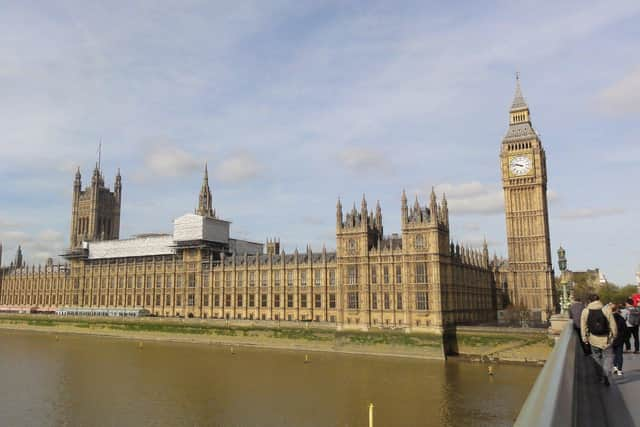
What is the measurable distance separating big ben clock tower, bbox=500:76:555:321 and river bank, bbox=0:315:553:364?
3882 centimetres

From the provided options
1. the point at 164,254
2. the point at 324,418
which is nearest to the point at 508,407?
the point at 324,418

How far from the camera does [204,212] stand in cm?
14538

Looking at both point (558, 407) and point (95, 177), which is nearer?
point (558, 407)

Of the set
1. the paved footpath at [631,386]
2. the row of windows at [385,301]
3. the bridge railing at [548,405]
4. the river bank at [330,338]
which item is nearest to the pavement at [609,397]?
the paved footpath at [631,386]

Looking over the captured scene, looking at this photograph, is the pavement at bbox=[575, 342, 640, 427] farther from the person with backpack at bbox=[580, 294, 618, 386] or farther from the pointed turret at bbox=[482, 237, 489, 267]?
the pointed turret at bbox=[482, 237, 489, 267]

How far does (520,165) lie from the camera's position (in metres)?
114

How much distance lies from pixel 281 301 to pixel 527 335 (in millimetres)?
46348

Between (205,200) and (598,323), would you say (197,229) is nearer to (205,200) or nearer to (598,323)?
(205,200)

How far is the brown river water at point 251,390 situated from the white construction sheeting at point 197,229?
136 ft

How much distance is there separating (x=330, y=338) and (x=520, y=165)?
6131 cm

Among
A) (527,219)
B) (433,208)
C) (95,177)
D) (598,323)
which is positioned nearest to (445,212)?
(433,208)

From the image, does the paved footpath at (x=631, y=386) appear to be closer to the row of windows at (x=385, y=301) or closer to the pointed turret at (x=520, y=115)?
the row of windows at (x=385, y=301)

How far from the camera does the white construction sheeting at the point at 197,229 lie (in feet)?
386

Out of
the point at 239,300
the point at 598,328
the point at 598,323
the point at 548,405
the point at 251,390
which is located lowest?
the point at 251,390
